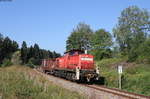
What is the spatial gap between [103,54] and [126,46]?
6.60 meters

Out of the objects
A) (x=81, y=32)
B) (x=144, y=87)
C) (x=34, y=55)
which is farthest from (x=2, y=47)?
(x=144, y=87)

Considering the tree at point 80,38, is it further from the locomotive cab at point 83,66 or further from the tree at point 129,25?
the locomotive cab at point 83,66

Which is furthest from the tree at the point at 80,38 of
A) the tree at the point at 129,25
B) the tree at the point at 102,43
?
the tree at the point at 129,25

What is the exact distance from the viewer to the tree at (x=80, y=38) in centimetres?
8350

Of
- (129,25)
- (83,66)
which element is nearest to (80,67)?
(83,66)

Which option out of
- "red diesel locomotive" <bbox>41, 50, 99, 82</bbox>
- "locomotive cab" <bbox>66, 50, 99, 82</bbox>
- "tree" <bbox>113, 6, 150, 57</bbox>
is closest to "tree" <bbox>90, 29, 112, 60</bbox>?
"tree" <bbox>113, 6, 150, 57</bbox>

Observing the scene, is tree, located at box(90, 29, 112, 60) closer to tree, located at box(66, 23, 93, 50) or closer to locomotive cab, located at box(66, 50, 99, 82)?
tree, located at box(66, 23, 93, 50)

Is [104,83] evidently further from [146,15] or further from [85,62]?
[146,15]

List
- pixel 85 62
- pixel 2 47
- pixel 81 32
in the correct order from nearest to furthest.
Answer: pixel 85 62, pixel 81 32, pixel 2 47

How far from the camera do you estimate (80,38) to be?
8362 centimetres

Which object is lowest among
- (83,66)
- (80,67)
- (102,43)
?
(80,67)

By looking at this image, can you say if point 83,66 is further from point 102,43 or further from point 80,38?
point 80,38

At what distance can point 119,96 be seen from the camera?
49.9ft

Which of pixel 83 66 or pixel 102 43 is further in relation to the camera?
pixel 102 43
